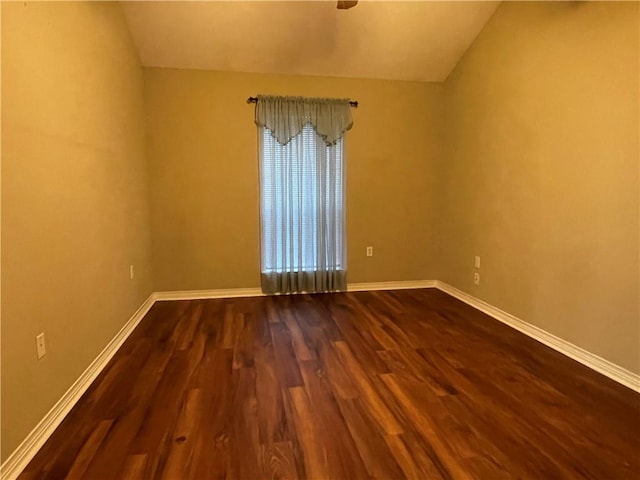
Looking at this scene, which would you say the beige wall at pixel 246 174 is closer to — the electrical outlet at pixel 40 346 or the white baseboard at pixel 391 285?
the white baseboard at pixel 391 285

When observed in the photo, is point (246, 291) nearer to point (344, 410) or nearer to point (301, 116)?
point (301, 116)

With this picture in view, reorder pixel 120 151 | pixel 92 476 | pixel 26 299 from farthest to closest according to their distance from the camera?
pixel 120 151 < pixel 26 299 < pixel 92 476

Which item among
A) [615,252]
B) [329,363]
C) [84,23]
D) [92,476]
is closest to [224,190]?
[84,23]

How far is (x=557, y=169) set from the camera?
2809 millimetres

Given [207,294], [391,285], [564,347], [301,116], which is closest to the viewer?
[564,347]

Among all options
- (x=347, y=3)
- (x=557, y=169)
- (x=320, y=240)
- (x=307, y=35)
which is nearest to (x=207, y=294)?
(x=320, y=240)

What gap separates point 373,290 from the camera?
14.6 feet

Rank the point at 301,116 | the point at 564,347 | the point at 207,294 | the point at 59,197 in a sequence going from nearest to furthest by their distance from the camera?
1. the point at 59,197
2. the point at 564,347
3. the point at 301,116
4. the point at 207,294

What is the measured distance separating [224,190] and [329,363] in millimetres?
2254

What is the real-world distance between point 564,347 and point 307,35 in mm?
3307

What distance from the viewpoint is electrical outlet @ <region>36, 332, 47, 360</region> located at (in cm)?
177

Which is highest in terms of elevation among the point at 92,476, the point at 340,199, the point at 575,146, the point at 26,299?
the point at 575,146

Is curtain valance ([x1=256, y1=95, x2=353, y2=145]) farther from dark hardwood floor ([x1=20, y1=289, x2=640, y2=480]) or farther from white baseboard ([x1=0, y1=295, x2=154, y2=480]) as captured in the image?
white baseboard ([x1=0, y1=295, x2=154, y2=480])

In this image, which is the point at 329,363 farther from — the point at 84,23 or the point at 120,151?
the point at 84,23
